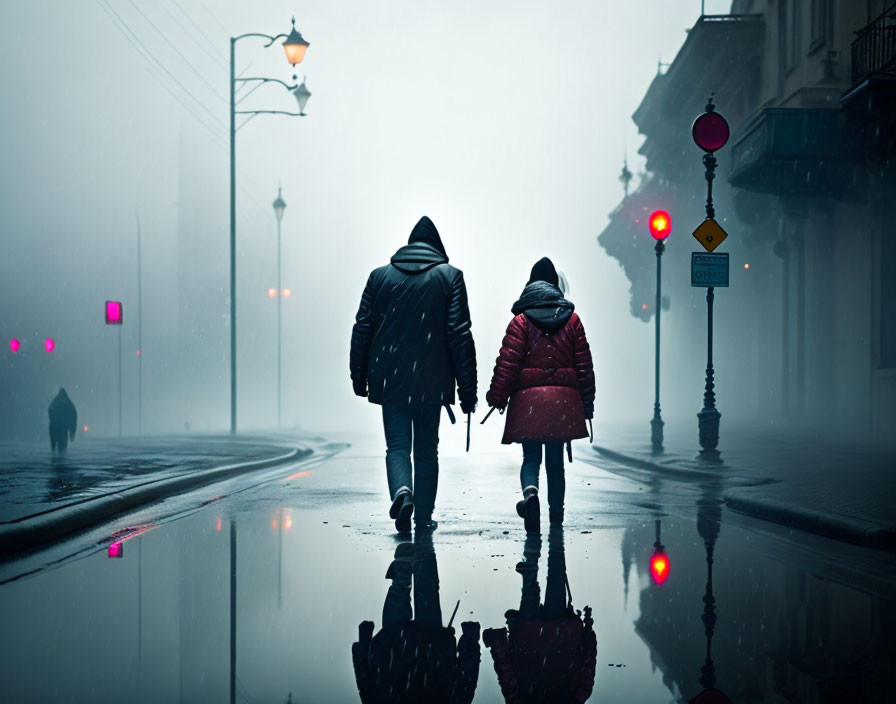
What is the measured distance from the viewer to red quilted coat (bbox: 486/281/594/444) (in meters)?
8.56

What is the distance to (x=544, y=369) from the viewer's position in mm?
8719

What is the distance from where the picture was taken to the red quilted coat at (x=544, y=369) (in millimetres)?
8562

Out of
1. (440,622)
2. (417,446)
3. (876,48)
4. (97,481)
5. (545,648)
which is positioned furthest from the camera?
(876,48)

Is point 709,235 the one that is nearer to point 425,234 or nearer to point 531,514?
point 425,234

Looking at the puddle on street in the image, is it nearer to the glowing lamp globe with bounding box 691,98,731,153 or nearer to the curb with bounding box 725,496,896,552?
the curb with bounding box 725,496,896,552

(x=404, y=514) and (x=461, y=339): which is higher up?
(x=461, y=339)

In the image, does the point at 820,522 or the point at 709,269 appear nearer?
the point at 820,522

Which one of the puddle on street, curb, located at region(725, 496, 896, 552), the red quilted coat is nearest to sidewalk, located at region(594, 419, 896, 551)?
curb, located at region(725, 496, 896, 552)

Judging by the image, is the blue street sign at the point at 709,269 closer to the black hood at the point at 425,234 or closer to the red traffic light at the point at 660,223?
the red traffic light at the point at 660,223

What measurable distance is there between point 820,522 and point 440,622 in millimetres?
4251

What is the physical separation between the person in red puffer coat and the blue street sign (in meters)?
7.86

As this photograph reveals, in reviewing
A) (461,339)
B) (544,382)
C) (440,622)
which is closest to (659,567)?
(440,622)

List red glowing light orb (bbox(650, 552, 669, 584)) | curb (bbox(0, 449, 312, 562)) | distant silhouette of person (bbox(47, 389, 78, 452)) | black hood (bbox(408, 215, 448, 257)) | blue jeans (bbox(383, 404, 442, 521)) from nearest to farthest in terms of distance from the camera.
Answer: red glowing light orb (bbox(650, 552, 669, 584)) < curb (bbox(0, 449, 312, 562)) < blue jeans (bbox(383, 404, 442, 521)) < black hood (bbox(408, 215, 448, 257)) < distant silhouette of person (bbox(47, 389, 78, 452))

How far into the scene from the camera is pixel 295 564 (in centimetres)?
675
